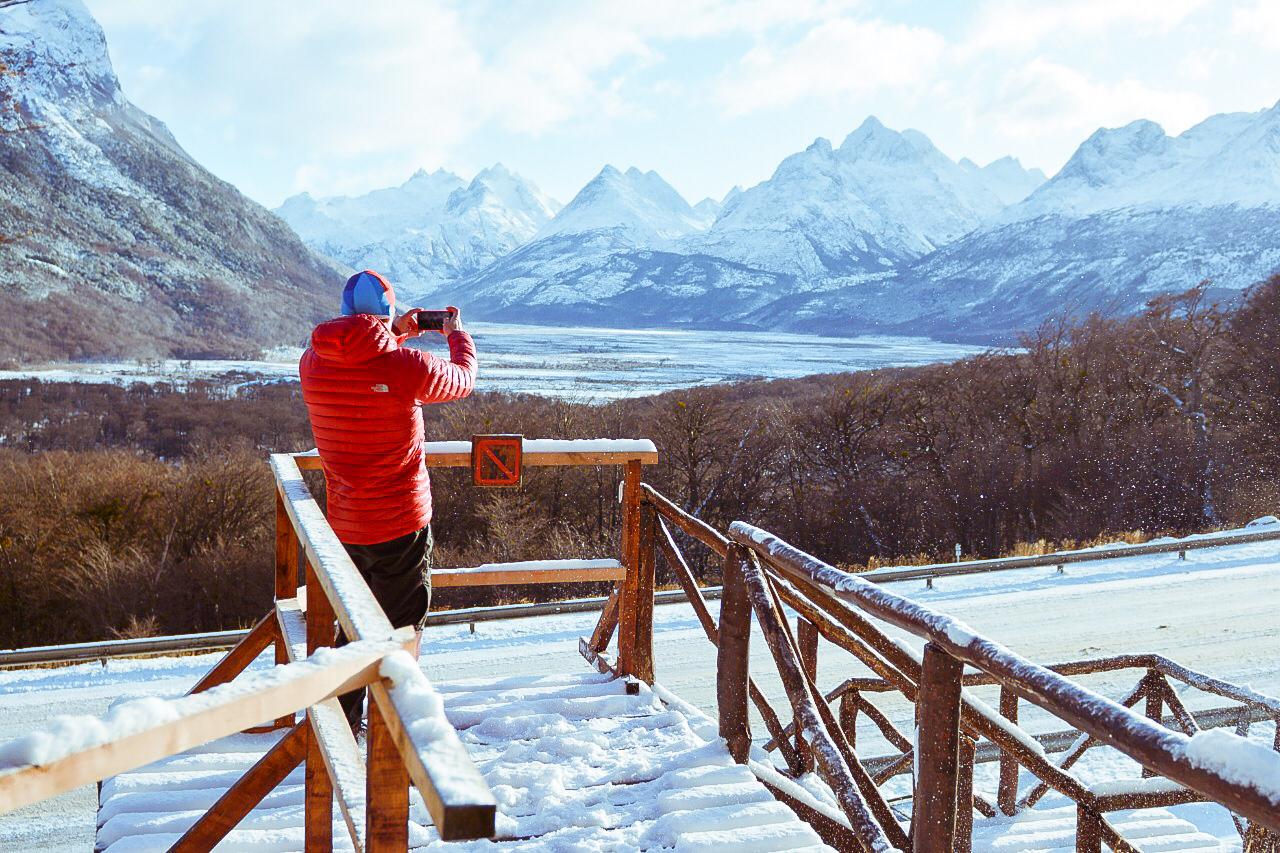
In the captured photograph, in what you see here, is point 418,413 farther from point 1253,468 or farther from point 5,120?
point 1253,468

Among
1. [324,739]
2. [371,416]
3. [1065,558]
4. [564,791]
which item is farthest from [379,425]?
[1065,558]

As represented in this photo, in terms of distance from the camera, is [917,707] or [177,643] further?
[177,643]

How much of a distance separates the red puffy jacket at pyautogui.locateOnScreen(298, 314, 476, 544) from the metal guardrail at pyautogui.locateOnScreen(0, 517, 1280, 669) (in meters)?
4.44

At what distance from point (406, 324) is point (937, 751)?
2395 millimetres

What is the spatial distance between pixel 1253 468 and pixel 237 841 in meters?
30.6

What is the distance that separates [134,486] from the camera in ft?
72.9

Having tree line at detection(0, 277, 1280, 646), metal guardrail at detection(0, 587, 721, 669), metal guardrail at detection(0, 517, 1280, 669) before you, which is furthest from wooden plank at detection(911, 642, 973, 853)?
tree line at detection(0, 277, 1280, 646)

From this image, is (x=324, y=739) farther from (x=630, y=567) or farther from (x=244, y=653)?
(x=630, y=567)

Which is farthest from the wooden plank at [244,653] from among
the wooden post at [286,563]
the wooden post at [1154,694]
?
the wooden post at [1154,694]

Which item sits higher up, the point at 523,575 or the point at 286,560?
the point at 286,560

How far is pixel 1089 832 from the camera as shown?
3.52 meters

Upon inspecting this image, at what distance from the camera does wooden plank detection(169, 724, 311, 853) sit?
246 centimetres

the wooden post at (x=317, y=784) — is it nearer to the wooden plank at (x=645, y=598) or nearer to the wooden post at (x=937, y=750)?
the wooden post at (x=937, y=750)

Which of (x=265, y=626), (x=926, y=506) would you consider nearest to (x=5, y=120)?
(x=265, y=626)
